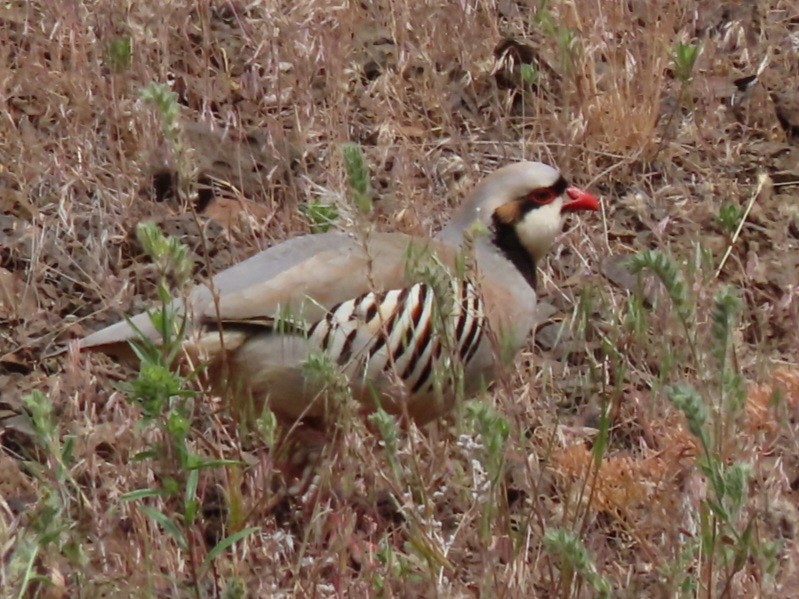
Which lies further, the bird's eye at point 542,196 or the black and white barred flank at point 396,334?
the bird's eye at point 542,196

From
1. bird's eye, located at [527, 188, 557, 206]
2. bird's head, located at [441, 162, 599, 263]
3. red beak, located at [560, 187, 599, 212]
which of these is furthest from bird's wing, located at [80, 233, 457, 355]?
red beak, located at [560, 187, 599, 212]

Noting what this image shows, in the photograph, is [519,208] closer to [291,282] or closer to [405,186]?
[405,186]

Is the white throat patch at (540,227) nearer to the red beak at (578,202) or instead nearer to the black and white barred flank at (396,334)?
the red beak at (578,202)

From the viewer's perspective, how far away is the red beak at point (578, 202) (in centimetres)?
485

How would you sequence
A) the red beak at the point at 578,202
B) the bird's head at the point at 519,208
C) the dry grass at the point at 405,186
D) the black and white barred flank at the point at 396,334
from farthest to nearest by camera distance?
the red beak at the point at 578,202
the bird's head at the point at 519,208
the black and white barred flank at the point at 396,334
the dry grass at the point at 405,186

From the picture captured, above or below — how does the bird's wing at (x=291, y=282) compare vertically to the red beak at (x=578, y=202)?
above

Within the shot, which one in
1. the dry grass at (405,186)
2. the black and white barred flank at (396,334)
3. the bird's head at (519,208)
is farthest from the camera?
Result: the bird's head at (519,208)

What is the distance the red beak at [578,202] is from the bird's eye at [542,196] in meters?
0.06

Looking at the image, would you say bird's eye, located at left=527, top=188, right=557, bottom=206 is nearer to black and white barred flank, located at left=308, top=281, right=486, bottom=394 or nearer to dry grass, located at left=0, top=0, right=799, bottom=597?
dry grass, located at left=0, top=0, right=799, bottom=597

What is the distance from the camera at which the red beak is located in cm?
485

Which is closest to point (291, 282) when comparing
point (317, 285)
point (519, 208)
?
point (317, 285)

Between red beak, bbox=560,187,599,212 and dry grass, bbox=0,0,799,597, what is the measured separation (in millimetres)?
329

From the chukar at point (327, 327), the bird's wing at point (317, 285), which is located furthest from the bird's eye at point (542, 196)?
the bird's wing at point (317, 285)

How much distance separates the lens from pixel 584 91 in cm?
574
